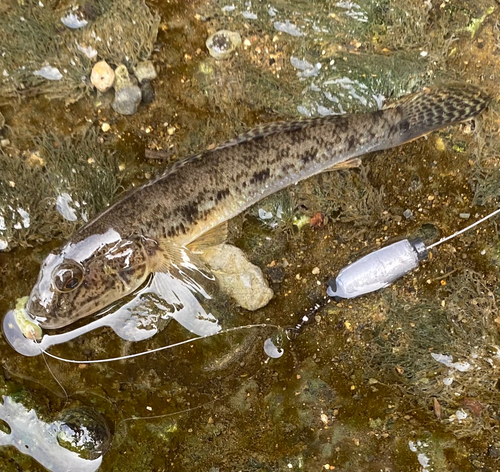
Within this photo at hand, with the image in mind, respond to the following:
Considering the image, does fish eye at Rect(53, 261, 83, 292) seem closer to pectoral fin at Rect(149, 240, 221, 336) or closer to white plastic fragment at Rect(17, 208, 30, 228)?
pectoral fin at Rect(149, 240, 221, 336)

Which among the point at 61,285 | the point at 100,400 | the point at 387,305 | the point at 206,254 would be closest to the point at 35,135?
the point at 61,285

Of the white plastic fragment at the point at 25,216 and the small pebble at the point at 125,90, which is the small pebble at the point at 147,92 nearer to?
Answer: the small pebble at the point at 125,90

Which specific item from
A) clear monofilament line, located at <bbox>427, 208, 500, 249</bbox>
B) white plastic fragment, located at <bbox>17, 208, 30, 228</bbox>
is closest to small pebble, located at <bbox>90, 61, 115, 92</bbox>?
white plastic fragment, located at <bbox>17, 208, 30, 228</bbox>

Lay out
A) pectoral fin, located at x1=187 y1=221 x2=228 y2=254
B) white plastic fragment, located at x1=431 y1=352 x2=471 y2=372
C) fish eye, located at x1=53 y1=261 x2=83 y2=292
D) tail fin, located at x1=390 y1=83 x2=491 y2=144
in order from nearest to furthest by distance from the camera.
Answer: fish eye, located at x1=53 y1=261 x2=83 y2=292 → tail fin, located at x1=390 y1=83 x2=491 y2=144 → pectoral fin, located at x1=187 y1=221 x2=228 y2=254 → white plastic fragment, located at x1=431 y1=352 x2=471 y2=372

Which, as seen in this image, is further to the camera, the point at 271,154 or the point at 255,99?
the point at 255,99

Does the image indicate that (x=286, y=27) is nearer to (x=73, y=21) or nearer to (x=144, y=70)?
(x=144, y=70)

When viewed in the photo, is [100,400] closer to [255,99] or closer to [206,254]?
[206,254]

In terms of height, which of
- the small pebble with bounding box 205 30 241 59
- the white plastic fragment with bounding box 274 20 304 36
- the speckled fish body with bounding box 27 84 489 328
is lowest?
the speckled fish body with bounding box 27 84 489 328
